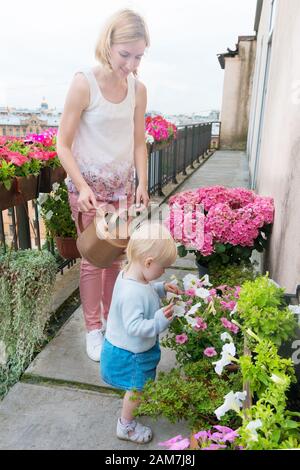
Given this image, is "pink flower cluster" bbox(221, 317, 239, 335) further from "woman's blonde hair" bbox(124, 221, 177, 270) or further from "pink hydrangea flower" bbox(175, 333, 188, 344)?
"woman's blonde hair" bbox(124, 221, 177, 270)

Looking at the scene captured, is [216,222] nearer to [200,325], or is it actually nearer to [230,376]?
[200,325]

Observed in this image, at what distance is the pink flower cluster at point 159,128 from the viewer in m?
5.42

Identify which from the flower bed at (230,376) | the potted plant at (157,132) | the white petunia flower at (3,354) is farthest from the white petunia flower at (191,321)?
the potted plant at (157,132)

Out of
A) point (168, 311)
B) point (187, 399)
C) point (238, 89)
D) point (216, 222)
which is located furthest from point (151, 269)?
point (238, 89)

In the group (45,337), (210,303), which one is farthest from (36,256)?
(210,303)

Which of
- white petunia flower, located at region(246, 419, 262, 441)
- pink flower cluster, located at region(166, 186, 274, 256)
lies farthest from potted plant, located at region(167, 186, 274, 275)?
white petunia flower, located at region(246, 419, 262, 441)

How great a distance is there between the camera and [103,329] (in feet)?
8.11

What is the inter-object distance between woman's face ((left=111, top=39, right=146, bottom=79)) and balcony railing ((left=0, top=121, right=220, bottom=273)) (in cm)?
112

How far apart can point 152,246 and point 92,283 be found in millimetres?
822

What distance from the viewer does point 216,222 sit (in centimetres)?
265

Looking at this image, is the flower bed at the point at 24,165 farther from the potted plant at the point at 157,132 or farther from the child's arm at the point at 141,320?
the potted plant at the point at 157,132

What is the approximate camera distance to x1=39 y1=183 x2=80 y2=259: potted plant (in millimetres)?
3248
